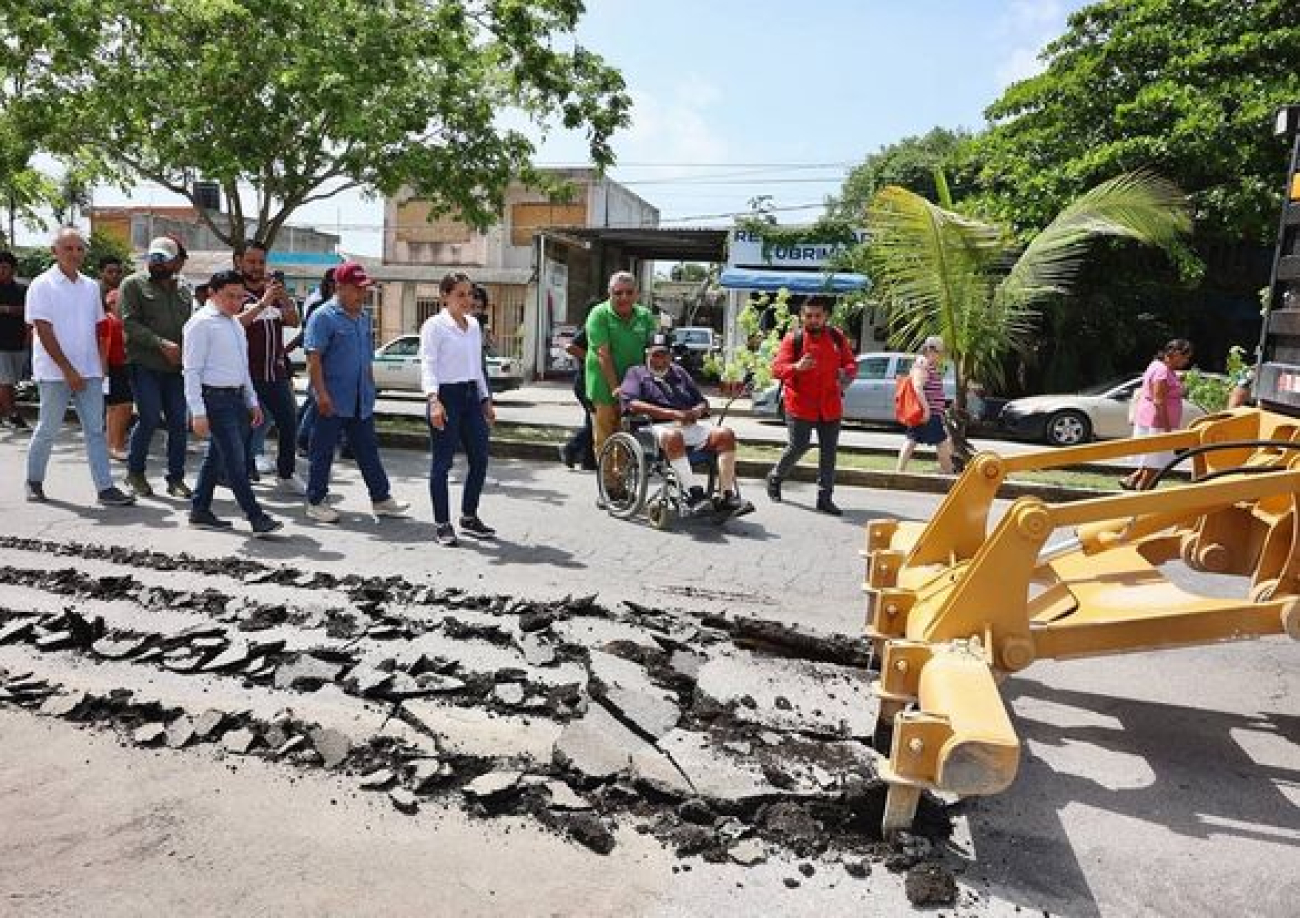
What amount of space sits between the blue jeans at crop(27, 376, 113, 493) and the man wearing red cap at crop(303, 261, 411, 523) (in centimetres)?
158

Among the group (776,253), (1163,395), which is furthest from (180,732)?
(776,253)

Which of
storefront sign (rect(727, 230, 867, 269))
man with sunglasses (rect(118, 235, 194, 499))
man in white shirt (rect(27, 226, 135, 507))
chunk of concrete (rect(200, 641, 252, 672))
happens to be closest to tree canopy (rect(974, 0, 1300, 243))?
storefront sign (rect(727, 230, 867, 269))

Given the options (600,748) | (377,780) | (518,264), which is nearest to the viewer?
(377,780)

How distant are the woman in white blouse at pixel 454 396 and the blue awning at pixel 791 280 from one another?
63.6 feet

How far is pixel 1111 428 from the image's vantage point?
17578 mm

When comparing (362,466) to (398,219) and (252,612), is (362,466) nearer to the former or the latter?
(252,612)

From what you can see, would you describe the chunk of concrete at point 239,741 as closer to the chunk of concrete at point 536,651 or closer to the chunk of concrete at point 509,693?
the chunk of concrete at point 509,693

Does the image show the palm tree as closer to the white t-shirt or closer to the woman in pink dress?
the woman in pink dress

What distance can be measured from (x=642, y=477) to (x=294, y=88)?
7.22m

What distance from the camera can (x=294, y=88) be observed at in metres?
11.3

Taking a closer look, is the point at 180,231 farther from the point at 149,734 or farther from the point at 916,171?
the point at 149,734

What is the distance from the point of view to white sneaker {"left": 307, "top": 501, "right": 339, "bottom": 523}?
6992mm

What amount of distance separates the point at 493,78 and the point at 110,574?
1032cm

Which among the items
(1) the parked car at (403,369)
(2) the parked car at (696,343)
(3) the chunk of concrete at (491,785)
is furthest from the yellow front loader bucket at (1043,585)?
(2) the parked car at (696,343)
